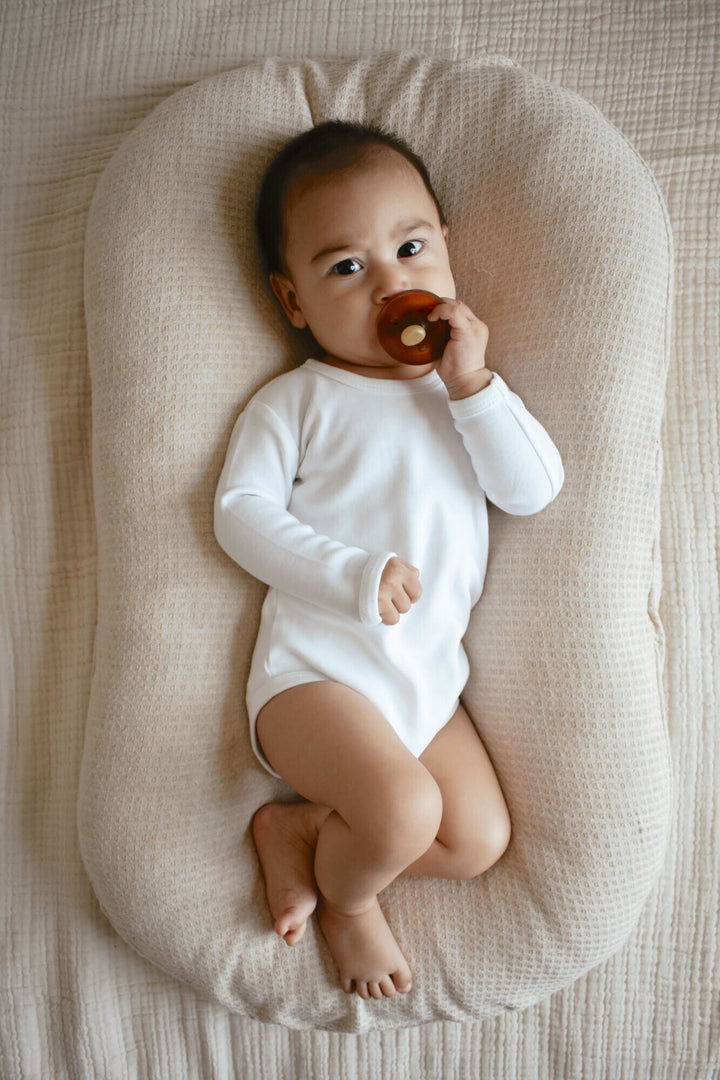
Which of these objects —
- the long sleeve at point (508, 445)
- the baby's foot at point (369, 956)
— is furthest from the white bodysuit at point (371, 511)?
the baby's foot at point (369, 956)

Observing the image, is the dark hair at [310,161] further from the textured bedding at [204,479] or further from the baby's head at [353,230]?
the textured bedding at [204,479]

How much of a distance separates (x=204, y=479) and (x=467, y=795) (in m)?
0.57

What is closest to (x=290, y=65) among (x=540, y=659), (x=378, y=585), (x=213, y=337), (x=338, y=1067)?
(x=213, y=337)

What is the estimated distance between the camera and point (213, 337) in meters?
1.18

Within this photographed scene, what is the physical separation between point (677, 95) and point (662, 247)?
1.10 feet

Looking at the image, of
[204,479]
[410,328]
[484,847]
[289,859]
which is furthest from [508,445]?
[289,859]

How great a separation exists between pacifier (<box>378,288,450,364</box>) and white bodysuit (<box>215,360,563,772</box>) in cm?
9

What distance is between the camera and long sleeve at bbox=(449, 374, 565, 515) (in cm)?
105

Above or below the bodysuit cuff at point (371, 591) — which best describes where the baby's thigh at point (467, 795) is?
below

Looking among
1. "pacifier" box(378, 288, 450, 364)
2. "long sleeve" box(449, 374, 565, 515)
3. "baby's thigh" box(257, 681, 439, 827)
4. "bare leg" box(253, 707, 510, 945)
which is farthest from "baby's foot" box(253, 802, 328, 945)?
"pacifier" box(378, 288, 450, 364)

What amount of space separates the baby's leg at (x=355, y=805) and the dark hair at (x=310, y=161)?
0.64 m

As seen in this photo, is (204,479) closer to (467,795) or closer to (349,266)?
(349,266)

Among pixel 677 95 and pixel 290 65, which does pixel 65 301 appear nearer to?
pixel 290 65

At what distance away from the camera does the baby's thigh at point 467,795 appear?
1077 millimetres
